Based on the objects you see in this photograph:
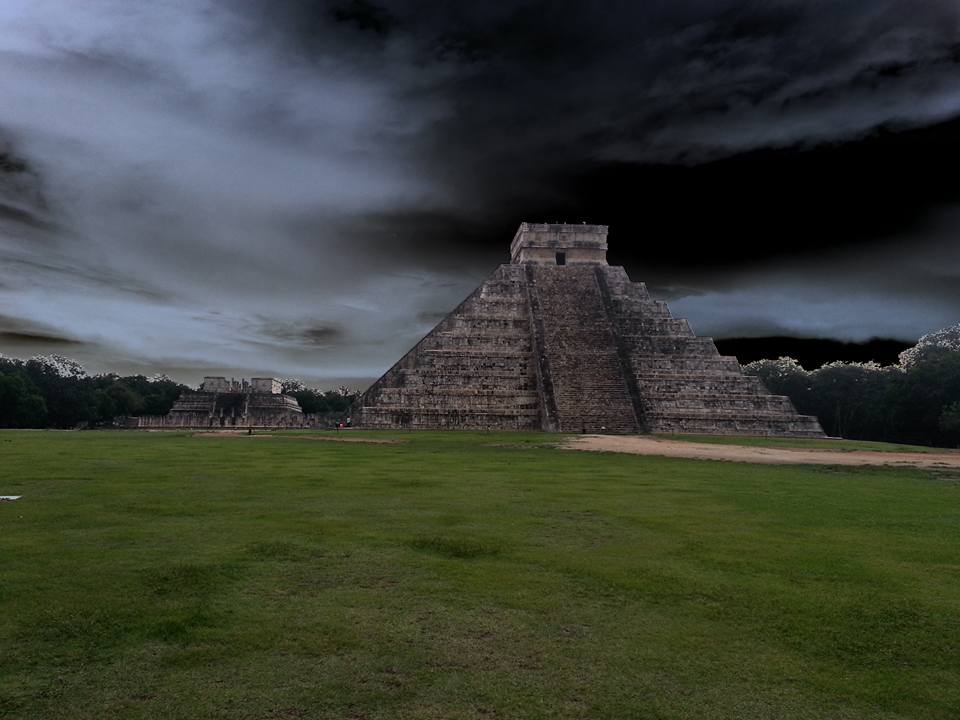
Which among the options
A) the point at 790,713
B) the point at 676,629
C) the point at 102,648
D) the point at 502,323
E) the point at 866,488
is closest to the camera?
the point at 790,713

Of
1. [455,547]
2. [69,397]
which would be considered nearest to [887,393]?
[455,547]

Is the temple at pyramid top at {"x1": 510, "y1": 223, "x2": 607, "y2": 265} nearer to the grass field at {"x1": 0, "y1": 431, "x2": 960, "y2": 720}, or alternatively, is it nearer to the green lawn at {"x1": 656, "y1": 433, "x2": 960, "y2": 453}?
the green lawn at {"x1": 656, "y1": 433, "x2": 960, "y2": 453}

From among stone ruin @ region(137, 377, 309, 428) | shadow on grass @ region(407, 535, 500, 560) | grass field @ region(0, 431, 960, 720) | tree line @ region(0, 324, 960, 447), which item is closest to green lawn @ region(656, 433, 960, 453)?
tree line @ region(0, 324, 960, 447)

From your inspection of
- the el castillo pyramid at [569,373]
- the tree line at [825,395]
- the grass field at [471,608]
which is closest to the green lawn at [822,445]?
the el castillo pyramid at [569,373]

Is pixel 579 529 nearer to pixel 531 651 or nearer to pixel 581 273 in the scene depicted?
pixel 531 651

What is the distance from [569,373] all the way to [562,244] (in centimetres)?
1395

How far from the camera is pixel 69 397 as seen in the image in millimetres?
53500

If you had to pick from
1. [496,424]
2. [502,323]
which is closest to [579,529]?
[496,424]

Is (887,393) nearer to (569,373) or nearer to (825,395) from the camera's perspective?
(825,395)

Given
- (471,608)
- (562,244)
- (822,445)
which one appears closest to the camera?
(471,608)

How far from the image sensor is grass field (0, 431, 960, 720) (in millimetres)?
3203

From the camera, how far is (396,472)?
11820 mm

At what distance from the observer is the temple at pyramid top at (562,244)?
46.9 meters

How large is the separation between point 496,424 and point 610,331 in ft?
33.1
